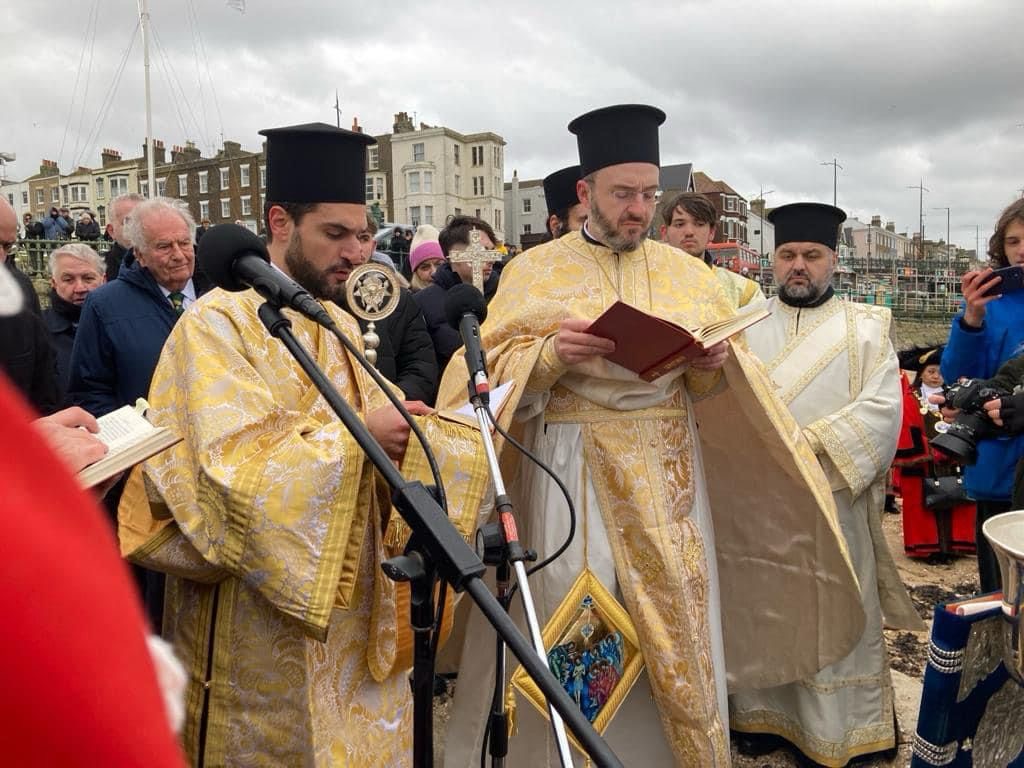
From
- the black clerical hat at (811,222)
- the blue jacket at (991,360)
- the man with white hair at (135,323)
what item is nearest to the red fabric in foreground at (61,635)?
the man with white hair at (135,323)

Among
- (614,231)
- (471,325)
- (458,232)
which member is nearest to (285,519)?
(471,325)

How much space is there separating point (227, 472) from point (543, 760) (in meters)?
1.80

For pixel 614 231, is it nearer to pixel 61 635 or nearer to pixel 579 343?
pixel 579 343

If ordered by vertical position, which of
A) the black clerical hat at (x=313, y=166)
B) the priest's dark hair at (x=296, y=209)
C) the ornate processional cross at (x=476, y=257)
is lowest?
the ornate processional cross at (x=476, y=257)

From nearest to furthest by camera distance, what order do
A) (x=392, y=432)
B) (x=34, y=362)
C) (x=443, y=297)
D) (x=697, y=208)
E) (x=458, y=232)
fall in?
(x=392, y=432)
(x=34, y=362)
(x=697, y=208)
(x=443, y=297)
(x=458, y=232)

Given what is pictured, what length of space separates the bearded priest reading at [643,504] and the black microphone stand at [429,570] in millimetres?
1353

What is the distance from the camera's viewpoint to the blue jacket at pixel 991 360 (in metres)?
3.88

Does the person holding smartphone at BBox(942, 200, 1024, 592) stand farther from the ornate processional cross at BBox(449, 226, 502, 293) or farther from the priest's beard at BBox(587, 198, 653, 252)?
the ornate processional cross at BBox(449, 226, 502, 293)

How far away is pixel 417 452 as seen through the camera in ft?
6.93

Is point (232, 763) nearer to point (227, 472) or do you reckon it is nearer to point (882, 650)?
point (227, 472)

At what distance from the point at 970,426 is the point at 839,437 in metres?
0.51

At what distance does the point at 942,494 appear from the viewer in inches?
270

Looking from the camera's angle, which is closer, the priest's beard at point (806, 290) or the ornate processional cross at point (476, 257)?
the ornate processional cross at point (476, 257)

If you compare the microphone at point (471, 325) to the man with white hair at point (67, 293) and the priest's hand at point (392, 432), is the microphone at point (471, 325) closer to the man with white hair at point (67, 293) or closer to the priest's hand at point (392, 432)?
the priest's hand at point (392, 432)
